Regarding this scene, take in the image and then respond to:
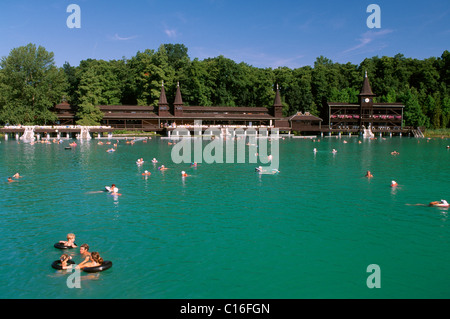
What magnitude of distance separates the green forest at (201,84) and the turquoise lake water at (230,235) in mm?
64637

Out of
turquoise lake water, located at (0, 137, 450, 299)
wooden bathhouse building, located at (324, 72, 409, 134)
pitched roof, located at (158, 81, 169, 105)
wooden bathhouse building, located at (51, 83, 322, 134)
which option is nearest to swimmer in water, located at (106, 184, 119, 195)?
turquoise lake water, located at (0, 137, 450, 299)

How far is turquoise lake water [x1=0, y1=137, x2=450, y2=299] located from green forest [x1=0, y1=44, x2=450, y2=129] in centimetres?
6464

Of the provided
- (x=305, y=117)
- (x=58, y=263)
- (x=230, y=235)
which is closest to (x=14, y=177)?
(x=58, y=263)

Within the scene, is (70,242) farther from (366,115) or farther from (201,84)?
(366,115)

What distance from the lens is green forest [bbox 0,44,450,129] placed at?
3440 inches

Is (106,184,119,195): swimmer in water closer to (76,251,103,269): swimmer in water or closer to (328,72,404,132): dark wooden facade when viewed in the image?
(76,251,103,269): swimmer in water

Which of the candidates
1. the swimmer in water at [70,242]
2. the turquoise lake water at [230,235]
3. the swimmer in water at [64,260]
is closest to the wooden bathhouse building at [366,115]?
the turquoise lake water at [230,235]

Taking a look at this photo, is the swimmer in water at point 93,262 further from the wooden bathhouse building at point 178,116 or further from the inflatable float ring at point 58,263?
the wooden bathhouse building at point 178,116

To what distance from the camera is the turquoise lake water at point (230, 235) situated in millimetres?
12664

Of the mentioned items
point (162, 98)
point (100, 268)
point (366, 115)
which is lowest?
point (100, 268)

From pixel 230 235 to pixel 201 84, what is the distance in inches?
3621

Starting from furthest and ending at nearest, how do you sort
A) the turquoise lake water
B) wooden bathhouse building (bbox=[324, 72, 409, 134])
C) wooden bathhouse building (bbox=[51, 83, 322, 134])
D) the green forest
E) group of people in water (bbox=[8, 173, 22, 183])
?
wooden bathhouse building (bbox=[324, 72, 409, 134])
wooden bathhouse building (bbox=[51, 83, 322, 134])
the green forest
group of people in water (bbox=[8, 173, 22, 183])
the turquoise lake water

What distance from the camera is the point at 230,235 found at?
57.5ft
